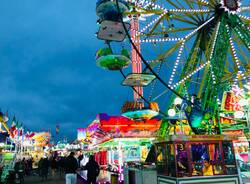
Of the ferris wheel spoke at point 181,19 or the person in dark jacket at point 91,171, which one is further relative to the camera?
the ferris wheel spoke at point 181,19

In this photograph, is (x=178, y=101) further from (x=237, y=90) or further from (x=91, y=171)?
(x=91, y=171)

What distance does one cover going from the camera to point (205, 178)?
7.43 m

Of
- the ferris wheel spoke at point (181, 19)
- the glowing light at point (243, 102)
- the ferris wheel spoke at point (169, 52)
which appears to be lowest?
the glowing light at point (243, 102)

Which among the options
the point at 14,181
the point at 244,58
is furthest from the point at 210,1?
the point at 14,181

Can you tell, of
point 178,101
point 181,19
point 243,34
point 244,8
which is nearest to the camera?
point 243,34

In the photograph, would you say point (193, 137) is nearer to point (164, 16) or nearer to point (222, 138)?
point (222, 138)

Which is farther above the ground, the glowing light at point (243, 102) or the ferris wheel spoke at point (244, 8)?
the ferris wheel spoke at point (244, 8)

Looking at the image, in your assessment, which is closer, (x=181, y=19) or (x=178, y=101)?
(x=178, y=101)

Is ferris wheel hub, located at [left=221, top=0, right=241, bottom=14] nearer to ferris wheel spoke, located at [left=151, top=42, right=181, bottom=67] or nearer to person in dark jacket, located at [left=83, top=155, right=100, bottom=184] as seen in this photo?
ferris wheel spoke, located at [left=151, top=42, right=181, bottom=67]

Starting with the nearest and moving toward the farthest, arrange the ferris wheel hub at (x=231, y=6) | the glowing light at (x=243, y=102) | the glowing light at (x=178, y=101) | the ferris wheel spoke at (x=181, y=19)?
the glowing light at (x=178, y=101) < the ferris wheel hub at (x=231, y=6) < the glowing light at (x=243, y=102) < the ferris wheel spoke at (x=181, y=19)

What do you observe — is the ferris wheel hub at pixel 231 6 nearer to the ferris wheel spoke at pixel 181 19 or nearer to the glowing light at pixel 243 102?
the ferris wheel spoke at pixel 181 19

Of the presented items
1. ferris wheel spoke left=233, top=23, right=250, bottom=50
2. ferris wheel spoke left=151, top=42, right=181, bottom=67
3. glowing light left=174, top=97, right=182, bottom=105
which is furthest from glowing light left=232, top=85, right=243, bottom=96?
ferris wheel spoke left=151, top=42, right=181, bottom=67

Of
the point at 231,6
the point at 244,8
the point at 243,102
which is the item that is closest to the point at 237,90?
the point at 243,102

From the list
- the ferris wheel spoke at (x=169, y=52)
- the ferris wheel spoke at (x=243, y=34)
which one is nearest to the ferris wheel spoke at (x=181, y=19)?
the ferris wheel spoke at (x=169, y=52)
